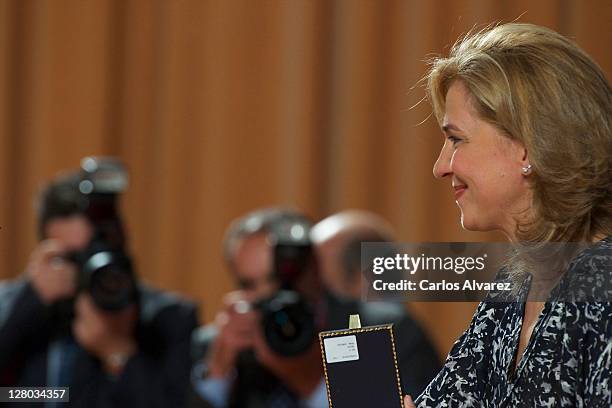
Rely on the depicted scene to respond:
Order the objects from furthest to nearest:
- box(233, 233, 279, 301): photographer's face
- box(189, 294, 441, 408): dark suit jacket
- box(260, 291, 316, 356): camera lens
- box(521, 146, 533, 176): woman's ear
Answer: box(233, 233, 279, 301): photographer's face
box(260, 291, 316, 356): camera lens
box(189, 294, 441, 408): dark suit jacket
box(521, 146, 533, 176): woman's ear

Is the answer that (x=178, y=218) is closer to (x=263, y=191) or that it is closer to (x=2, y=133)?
(x=263, y=191)

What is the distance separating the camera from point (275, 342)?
5.29ft

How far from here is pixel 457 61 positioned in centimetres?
107

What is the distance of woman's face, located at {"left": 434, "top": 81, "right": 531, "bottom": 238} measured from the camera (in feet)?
3.42

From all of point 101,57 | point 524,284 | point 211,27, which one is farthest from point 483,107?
point 101,57

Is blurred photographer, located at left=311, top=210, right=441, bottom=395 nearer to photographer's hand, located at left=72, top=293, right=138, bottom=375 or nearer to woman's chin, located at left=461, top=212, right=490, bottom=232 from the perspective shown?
woman's chin, located at left=461, top=212, right=490, bottom=232

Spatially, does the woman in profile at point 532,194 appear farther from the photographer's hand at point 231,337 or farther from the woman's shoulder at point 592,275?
the photographer's hand at point 231,337

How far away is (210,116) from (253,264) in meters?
0.65

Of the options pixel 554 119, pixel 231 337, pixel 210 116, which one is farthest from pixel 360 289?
pixel 210 116

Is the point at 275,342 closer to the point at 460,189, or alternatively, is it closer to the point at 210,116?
the point at 460,189

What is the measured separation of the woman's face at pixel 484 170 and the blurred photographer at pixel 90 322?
28.9 inches

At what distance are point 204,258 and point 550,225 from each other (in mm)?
1422

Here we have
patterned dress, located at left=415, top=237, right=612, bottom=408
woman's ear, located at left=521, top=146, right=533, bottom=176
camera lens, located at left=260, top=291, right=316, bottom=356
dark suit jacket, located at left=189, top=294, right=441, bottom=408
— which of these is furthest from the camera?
camera lens, located at left=260, top=291, right=316, bottom=356

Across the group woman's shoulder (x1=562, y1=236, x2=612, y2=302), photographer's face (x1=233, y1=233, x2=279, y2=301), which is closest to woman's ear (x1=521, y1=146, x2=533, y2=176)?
woman's shoulder (x1=562, y1=236, x2=612, y2=302)
